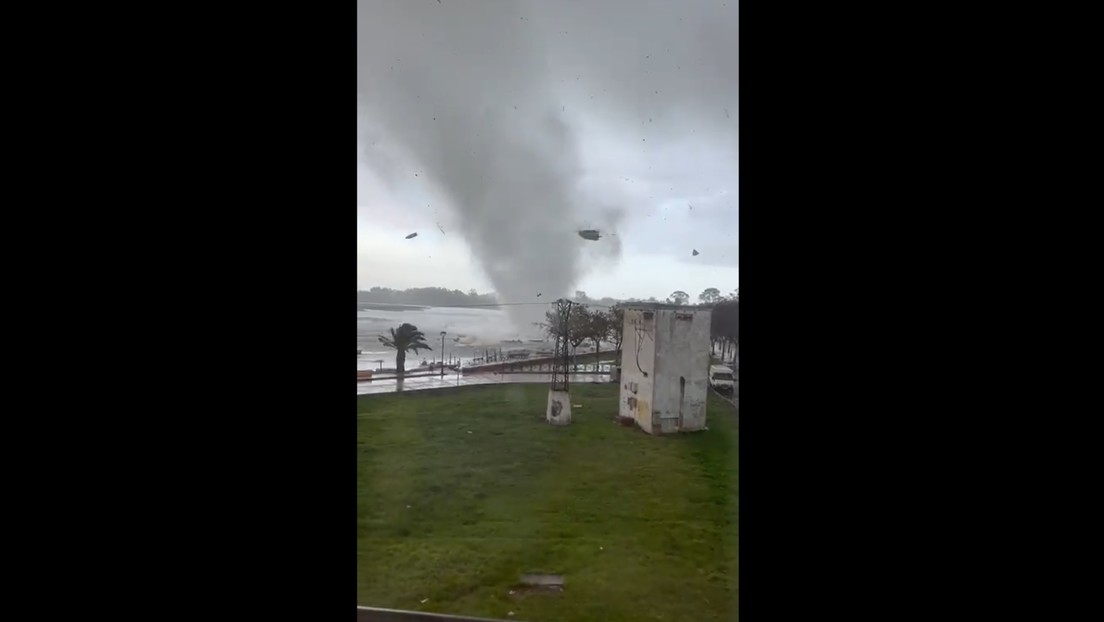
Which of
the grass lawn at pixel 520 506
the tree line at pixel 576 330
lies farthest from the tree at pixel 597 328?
the grass lawn at pixel 520 506

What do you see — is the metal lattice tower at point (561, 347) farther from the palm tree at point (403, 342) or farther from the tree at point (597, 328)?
the palm tree at point (403, 342)

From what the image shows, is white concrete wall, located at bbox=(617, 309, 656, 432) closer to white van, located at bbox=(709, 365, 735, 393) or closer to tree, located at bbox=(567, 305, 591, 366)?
tree, located at bbox=(567, 305, 591, 366)

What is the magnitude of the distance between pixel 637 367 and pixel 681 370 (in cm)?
14

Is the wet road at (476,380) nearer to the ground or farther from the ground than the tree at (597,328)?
nearer to the ground

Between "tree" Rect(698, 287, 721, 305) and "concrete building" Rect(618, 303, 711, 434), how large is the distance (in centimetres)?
3

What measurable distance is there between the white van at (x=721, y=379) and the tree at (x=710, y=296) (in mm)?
156

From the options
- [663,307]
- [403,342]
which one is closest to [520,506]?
[403,342]

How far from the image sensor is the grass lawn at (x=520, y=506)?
55.3 inches

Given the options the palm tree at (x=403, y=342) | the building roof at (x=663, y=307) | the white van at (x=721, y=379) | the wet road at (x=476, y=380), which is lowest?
the wet road at (x=476, y=380)

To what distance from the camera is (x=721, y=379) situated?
113 cm

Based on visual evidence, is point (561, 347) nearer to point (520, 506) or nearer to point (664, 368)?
point (664, 368)
